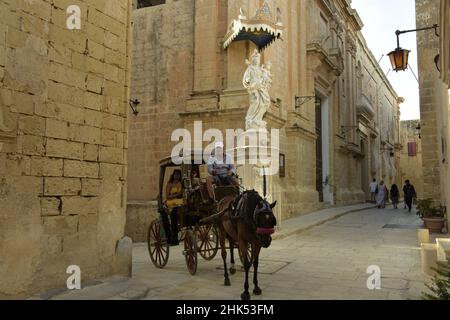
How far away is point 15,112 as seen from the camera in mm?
4723

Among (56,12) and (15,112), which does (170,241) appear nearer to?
(15,112)

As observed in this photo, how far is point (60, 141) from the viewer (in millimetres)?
5258

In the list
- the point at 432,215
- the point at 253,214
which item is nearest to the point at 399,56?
the point at 432,215

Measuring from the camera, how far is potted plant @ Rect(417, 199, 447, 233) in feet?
35.5

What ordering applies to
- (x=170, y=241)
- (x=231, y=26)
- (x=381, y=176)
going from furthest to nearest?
(x=381, y=176), (x=231, y=26), (x=170, y=241)

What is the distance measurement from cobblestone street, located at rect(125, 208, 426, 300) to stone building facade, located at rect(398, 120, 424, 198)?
113 ft

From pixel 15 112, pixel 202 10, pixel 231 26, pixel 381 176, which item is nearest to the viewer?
pixel 15 112

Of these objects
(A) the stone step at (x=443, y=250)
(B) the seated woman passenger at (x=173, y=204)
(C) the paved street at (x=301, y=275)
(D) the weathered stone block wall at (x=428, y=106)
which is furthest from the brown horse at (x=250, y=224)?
(D) the weathered stone block wall at (x=428, y=106)

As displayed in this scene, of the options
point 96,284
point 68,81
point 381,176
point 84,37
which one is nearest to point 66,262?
point 96,284

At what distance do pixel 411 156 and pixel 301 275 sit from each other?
135 feet

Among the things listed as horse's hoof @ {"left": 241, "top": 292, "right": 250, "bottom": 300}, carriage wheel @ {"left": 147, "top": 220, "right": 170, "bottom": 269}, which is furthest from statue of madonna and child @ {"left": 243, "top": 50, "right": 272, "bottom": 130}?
horse's hoof @ {"left": 241, "top": 292, "right": 250, "bottom": 300}

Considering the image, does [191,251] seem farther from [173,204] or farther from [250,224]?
[250,224]

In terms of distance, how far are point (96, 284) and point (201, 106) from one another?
917 cm

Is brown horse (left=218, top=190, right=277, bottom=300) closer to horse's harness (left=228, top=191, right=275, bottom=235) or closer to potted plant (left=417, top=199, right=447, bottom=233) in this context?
horse's harness (left=228, top=191, right=275, bottom=235)
